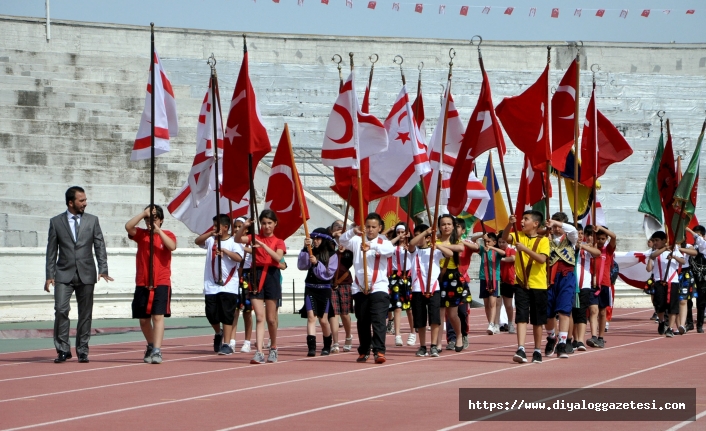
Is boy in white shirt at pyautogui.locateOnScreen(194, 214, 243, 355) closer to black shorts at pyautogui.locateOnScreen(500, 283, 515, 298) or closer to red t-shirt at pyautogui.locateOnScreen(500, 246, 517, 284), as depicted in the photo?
red t-shirt at pyautogui.locateOnScreen(500, 246, 517, 284)

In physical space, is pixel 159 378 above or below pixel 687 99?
below

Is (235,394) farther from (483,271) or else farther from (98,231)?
(483,271)

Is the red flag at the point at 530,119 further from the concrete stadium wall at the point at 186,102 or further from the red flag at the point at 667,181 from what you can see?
the concrete stadium wall at the point at 186,102

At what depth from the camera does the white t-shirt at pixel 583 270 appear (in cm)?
1343

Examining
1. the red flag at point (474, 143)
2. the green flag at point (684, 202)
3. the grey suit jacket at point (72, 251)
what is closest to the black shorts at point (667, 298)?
the green flag at point (684, 202)

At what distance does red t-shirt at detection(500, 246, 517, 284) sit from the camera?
16.1 meters

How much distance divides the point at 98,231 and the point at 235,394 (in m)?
3.90

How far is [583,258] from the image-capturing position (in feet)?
44.8

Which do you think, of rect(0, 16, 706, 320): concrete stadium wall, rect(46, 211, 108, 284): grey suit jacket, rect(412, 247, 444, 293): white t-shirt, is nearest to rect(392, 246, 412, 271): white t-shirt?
rect(412, 247, 444, 293): white t-shirt

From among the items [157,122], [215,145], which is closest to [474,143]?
[215,145]

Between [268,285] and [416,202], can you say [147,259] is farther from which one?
[416,202]

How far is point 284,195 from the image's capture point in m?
13.3

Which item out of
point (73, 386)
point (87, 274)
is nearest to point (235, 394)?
point (73, 386)

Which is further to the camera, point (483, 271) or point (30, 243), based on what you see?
point (30, 243)
